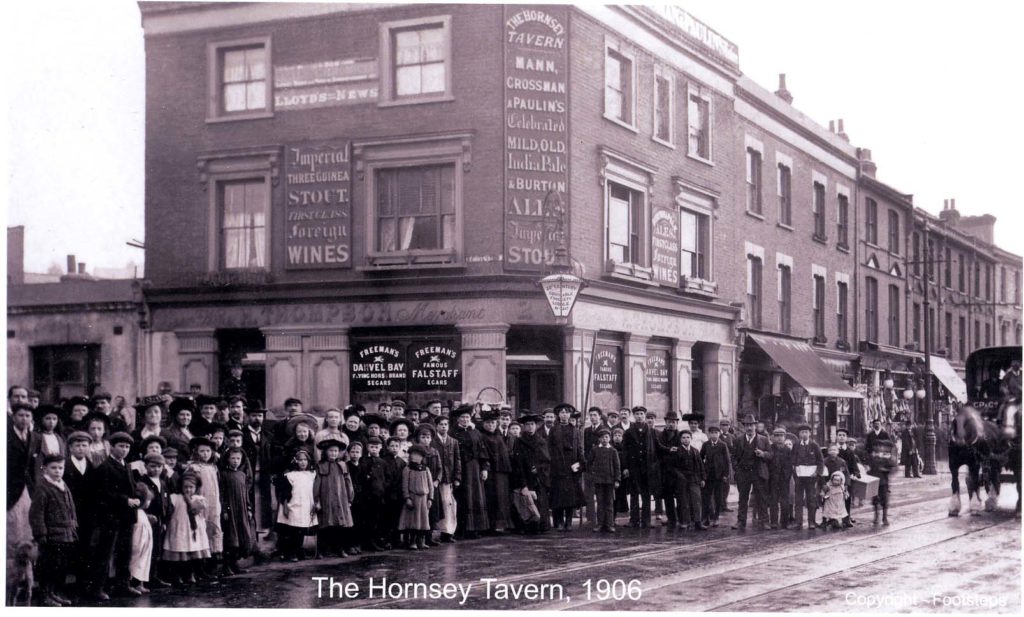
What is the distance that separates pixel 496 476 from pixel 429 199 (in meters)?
4.15

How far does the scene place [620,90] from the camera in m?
16.2

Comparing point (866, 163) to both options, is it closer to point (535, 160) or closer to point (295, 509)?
point (535, 160)

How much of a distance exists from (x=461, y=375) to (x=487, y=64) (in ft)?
13.4

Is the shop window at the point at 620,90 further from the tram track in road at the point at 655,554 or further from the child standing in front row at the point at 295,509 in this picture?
the child standing in front row at the point at 295,509

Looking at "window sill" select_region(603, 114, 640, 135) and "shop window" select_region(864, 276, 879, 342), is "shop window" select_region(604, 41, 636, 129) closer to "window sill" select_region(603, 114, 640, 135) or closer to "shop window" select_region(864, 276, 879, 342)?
"window sill" select_region(603, 114, 640, 135)

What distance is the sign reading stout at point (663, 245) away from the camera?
55.4 ft

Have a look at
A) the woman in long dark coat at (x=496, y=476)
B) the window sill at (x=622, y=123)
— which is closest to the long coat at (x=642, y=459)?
the woman in long dark coat at (x=496, y=476)

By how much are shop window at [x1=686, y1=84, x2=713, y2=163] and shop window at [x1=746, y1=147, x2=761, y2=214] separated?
9.16ft

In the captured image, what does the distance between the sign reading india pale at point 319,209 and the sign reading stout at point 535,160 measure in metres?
2.18

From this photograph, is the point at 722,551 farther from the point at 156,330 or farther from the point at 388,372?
the point at 156,330

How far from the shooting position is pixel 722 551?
12070mm

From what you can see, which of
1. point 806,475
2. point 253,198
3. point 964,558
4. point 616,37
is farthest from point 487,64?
point 964,558

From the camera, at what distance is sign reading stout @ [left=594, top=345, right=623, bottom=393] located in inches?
619

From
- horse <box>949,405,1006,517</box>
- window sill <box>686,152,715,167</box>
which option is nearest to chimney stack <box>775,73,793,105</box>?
window sill <box>686,152,715,167</box>
